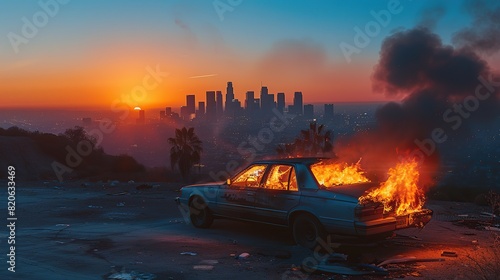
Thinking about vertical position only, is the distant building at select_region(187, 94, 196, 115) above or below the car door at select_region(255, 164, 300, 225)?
above

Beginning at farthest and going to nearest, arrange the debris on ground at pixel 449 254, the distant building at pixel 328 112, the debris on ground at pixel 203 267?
the distant building at pixel 328 112, the debris on ground at pixel 449 254, the debris on ground at pixel 203 267

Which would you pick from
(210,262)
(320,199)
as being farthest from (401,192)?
(210,262)

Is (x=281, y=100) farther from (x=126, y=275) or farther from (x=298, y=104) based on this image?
(x=126, y=275)

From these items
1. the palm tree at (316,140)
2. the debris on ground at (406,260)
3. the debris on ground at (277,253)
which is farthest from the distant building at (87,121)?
the debris on ground at (406,260)

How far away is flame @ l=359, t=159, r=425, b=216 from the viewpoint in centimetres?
836

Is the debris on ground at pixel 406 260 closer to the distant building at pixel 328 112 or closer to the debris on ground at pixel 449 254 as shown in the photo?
the debris on ground at pixel 449 254

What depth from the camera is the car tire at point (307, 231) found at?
840 cm

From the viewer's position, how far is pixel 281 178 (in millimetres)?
9344

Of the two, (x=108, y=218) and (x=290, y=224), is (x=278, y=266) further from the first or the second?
(x=108, y=218)

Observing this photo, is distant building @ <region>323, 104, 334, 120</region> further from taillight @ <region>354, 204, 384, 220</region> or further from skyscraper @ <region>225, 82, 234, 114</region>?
taillight @ <region>354, 204, 384, 220</region>

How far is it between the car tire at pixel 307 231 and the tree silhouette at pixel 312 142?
28.7 metres

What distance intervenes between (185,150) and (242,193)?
115 ft

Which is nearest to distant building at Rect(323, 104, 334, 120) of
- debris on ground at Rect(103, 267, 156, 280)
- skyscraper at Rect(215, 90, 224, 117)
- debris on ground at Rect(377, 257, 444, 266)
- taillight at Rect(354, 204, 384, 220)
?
skyscraper at Rect(215, 90, 224, 117)

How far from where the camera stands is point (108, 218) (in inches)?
492
